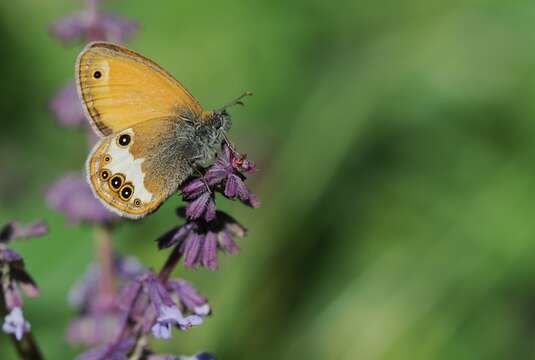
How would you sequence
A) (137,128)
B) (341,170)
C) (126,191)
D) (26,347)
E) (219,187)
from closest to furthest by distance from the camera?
(219,187) → (126,191) → (26,347) → (137,128) → (341,170)

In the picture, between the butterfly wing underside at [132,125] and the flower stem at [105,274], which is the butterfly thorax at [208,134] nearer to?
the butterfly wing underside at [132,125]

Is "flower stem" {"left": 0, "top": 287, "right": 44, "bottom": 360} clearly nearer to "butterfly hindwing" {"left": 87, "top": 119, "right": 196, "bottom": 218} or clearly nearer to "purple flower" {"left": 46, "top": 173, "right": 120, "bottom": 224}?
"butterfly hindwing" {"left": 87, "top": 119, "right": 196, "bottom": 218}

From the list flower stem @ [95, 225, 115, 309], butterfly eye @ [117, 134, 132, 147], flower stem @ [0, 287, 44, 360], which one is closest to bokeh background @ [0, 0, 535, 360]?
flower stem @ [95, 225, 115, 309]

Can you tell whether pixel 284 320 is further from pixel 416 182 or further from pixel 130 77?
pixel 130 77

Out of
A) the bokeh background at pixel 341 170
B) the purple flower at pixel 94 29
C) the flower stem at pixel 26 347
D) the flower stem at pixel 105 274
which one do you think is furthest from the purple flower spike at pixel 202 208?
the bokeh background at pixel 341 170

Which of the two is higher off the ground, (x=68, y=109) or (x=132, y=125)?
(x=132, y=125)

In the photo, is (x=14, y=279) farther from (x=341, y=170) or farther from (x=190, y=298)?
(x=341, y=170)

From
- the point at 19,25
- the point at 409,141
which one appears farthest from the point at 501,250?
the point at 19,25

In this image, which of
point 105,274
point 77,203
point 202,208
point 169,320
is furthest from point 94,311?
point 202,208
